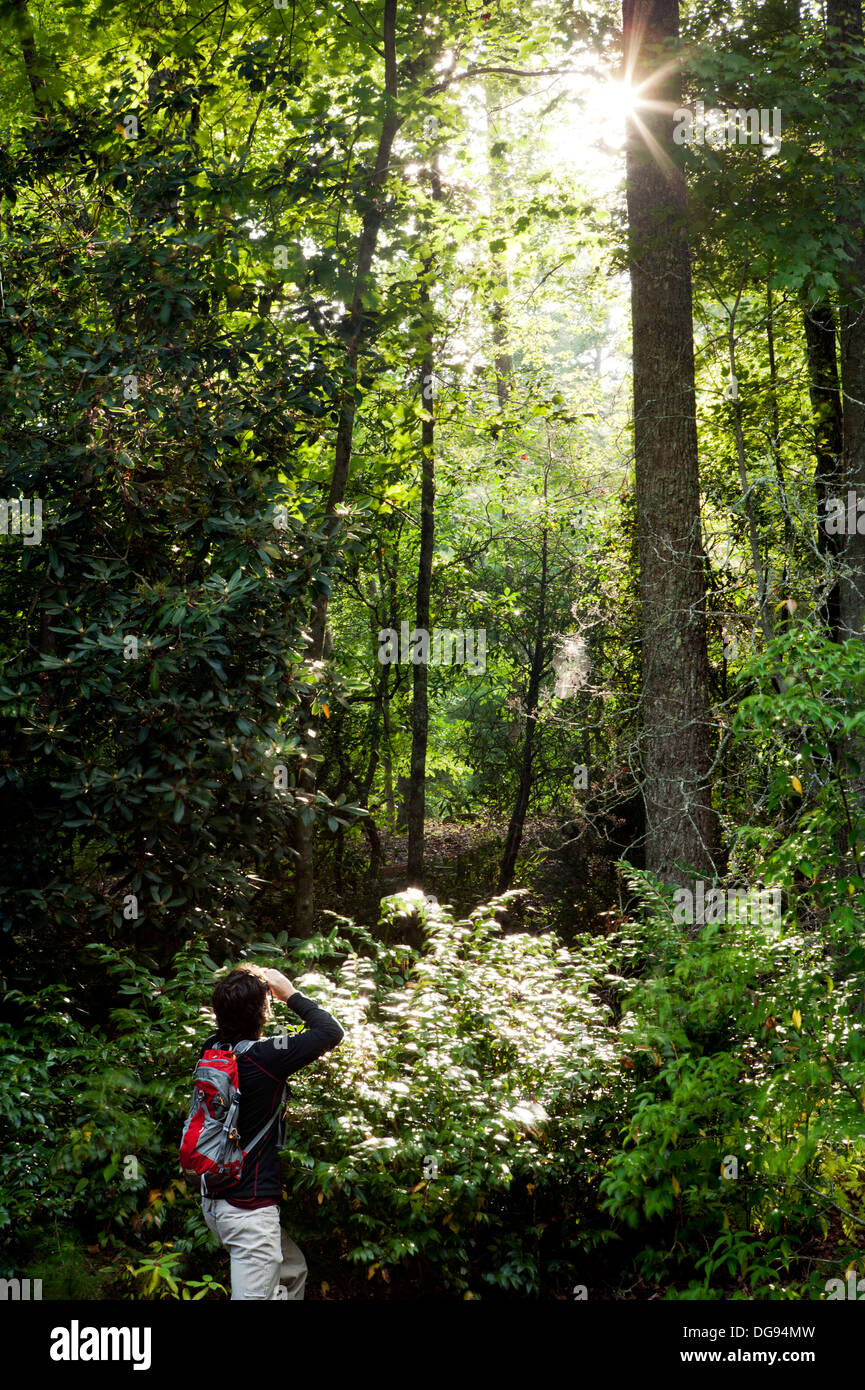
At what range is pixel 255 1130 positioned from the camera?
343cm

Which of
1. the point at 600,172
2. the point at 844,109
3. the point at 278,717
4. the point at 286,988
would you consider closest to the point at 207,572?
the point at 278,717

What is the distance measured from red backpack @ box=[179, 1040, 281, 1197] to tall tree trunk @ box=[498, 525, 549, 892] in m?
7.05

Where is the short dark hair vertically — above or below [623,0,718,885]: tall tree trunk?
below

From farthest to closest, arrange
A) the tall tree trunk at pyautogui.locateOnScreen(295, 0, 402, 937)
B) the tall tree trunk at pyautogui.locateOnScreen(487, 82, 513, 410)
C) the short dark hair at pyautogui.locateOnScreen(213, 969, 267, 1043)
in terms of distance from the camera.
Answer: the tall tree trunk at pyautogui.locateOnScreen(487, 82, 513, 410) < the tall tree trunk at pyautogui.locateOnScreen(295, 0, 402, 937) < the short dark hair at pyautogui.locateOnScreen(213, 969, 267, 1043)

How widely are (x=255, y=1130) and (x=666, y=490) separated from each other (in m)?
5.42

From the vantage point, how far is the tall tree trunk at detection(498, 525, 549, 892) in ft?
34.2

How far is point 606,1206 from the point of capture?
13.1 ft

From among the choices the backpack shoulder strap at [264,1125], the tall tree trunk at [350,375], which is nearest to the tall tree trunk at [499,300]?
the tall tree trunk at [350,375]

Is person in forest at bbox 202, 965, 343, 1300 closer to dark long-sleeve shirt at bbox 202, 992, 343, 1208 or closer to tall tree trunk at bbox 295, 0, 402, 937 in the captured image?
dark long-sleeve shirt at bbox 202, 992, 343, 1208

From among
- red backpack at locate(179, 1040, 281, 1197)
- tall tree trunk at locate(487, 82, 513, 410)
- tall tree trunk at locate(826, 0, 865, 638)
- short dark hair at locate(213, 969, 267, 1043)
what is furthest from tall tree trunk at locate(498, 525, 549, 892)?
red backpack at locate(179, 1040, 281, 1197)

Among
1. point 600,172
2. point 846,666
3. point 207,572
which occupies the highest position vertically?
point 600,172

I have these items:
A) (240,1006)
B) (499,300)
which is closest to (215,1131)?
(240,1006)

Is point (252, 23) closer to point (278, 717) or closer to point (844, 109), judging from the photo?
point (844, 109)
